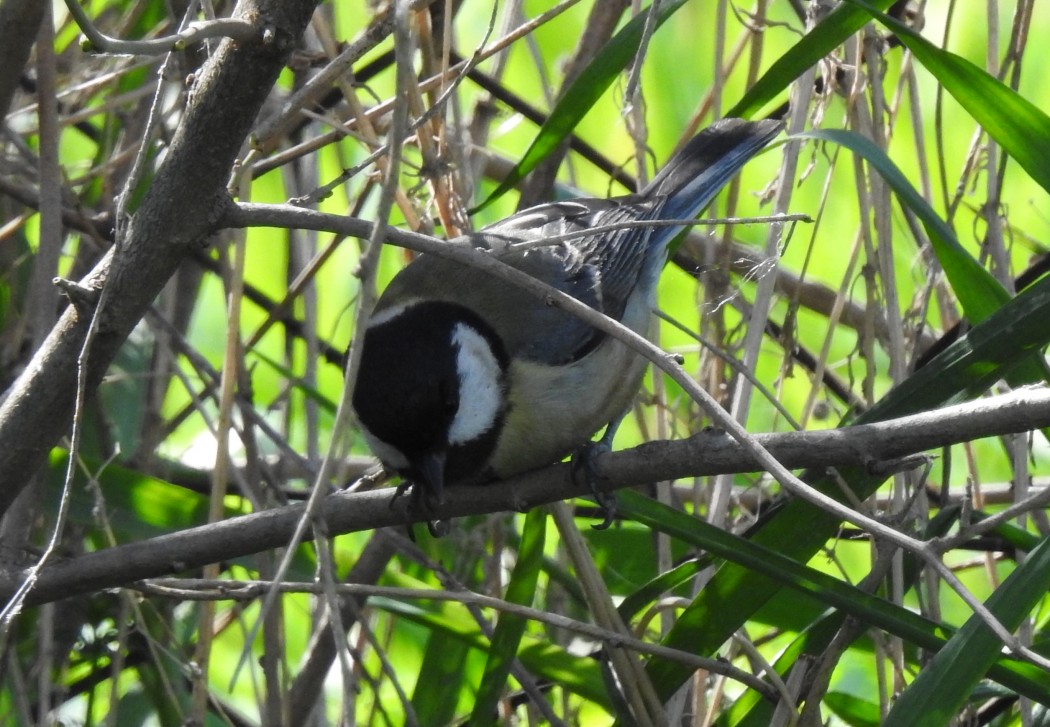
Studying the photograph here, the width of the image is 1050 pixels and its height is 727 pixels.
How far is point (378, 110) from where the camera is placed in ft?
7.40

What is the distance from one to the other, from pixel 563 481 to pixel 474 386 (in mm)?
279

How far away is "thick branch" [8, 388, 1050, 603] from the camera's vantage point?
1.34 metres

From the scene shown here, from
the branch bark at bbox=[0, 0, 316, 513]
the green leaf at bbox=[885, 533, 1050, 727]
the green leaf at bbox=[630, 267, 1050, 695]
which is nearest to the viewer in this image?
the branch bark at bbox=[0, 0, 316, 513]

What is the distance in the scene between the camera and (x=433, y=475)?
1.96m

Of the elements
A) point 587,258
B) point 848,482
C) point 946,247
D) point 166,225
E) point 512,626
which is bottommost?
point 512,626

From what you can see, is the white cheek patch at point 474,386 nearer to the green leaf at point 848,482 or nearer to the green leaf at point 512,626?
the green leaf at point 512,626

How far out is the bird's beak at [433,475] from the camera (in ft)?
6.39

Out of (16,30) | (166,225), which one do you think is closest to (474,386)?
(166,225)

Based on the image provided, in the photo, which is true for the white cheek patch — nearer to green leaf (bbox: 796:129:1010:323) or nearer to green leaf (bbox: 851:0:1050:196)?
green leaf (bbox: 796:129:1010:323)

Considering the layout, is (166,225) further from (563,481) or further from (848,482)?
(848,482)

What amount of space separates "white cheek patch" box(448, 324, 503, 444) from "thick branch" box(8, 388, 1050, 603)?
4.0 inches

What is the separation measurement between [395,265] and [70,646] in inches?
60.3

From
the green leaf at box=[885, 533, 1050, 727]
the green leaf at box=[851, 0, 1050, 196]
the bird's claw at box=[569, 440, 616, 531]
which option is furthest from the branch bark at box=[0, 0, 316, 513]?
the green leaf at box=[885, 533, 1050, 727]

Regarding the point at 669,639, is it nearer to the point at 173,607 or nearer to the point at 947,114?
the point at 173,607
